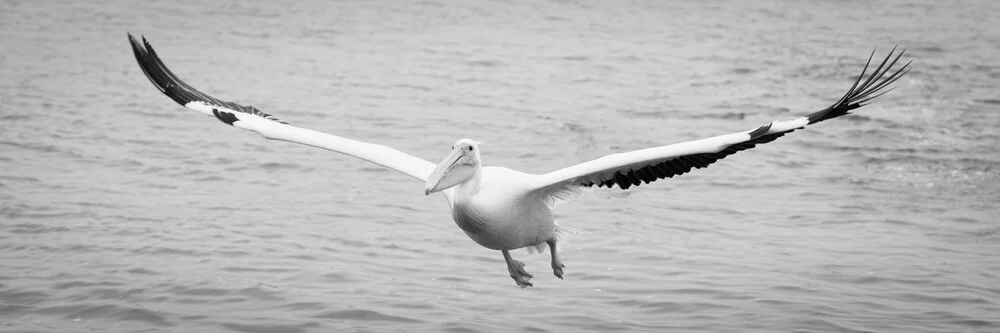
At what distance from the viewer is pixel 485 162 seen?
14.4 metres

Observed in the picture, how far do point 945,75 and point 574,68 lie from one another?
19.6 ft

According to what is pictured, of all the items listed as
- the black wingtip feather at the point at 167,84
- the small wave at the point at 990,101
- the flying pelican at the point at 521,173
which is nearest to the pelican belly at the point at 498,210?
the flying pelican at the point at 521,173

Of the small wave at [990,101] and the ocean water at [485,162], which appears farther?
the small wave at [990,101]

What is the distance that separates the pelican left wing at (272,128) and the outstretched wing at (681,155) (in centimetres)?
105

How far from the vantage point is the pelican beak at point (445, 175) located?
7598 millimetres

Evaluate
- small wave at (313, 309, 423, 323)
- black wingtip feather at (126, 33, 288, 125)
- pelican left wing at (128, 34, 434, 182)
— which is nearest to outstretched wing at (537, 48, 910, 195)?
pelican left wing at (128, 34, 434, 182)

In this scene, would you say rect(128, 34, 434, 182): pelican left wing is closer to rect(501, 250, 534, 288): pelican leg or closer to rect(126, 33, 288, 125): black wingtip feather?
rect(126, 33, 288, 125): black wingtip feather

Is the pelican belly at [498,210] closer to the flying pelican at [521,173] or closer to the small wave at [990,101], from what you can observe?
the flying pelican at [521,173]

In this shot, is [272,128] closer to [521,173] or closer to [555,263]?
[521,173]

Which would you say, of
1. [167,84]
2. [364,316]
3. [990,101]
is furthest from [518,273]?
[990,101]

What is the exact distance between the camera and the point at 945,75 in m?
20.1

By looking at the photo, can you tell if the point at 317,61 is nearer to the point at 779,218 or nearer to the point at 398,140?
the point at 398,140

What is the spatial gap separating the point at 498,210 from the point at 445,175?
53cm

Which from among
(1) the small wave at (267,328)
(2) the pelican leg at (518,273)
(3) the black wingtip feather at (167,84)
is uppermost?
(3) the black wingtip feather at (167,84)
